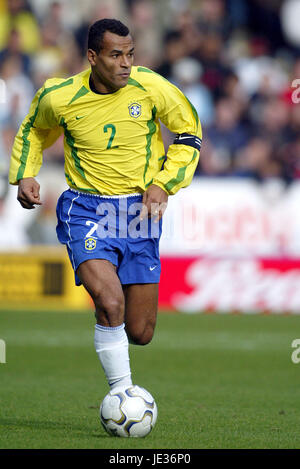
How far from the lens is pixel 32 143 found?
19.9ft

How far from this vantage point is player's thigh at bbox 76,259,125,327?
5.39m

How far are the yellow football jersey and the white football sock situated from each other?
35.7 inches

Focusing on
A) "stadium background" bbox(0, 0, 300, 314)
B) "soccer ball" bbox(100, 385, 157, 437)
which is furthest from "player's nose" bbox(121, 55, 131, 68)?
"stadium background" bbox(0, 0, 300, 314)

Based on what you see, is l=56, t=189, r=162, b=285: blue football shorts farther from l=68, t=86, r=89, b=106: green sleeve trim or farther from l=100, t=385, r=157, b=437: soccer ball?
l=100, t=385, r=157, b=437: soccer ball

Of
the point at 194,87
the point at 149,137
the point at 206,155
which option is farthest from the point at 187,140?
the point at 194,87

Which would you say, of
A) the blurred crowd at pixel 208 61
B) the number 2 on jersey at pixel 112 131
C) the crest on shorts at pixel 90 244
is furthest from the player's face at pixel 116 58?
the blurred crowd at pixel 208 61

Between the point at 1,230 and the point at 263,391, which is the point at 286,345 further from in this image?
the point at 1,230

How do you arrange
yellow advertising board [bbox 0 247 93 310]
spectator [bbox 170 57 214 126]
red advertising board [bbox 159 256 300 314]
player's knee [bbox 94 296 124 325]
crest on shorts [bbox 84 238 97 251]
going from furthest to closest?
spectator [bbox 170 57 214 126] < yellow advertising board [bbox 0 247 93 310] < red advertising board [bbox 159 256 300 314] < crest on shorts [bbox 84 238 97 251] < player's knee [bbox 94 296 124 325]

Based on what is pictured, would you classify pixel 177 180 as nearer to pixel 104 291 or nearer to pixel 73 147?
pixel 73 147

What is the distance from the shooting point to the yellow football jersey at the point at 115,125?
19.1 ft

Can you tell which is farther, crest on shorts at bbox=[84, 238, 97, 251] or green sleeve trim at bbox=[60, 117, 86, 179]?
green sleeve trim at bbox=[60, 117, 86, 179]

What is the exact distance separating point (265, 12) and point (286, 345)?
865 centimetres

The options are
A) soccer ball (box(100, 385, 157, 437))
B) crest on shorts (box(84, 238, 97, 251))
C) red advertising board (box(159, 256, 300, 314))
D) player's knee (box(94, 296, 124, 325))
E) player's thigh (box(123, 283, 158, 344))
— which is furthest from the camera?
red advertising board (box(159, 256, 300, 314))

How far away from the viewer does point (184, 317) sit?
42.5ft
